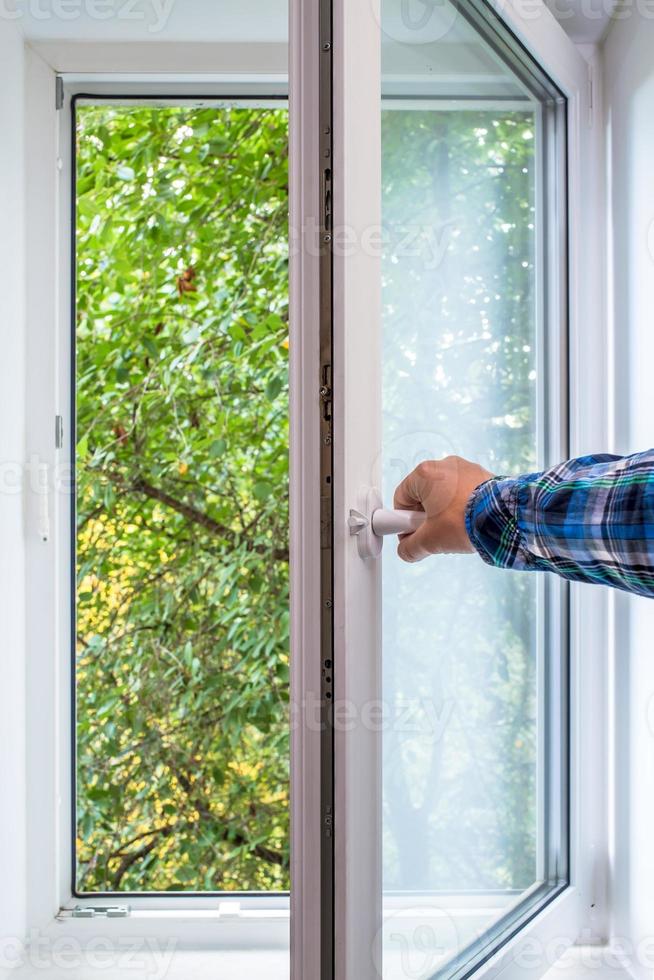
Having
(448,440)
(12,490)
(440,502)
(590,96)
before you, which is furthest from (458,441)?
(12,490)

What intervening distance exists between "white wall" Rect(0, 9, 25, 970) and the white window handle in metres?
0.67

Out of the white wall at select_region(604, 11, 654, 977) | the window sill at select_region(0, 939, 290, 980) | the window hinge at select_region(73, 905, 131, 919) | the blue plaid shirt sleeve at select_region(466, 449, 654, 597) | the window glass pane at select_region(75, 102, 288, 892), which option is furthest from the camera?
the window glass pane at select_region(75, 102, 288, 892)

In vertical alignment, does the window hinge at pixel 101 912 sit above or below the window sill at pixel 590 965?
below

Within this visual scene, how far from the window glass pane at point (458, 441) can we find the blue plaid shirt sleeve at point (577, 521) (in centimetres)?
13

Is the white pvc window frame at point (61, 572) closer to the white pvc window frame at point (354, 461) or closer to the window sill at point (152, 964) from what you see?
the window sill at point (152, 964)

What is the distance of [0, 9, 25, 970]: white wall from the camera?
109cm

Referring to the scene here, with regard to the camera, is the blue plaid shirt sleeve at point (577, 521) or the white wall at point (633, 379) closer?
the blue plaid shirt sleeve at point (577, 521)

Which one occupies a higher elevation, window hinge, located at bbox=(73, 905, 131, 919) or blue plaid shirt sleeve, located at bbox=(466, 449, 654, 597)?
blue plaid shirt sleeve, located at bbox=(466, 449, 654, 597)

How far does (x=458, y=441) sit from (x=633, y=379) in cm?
29

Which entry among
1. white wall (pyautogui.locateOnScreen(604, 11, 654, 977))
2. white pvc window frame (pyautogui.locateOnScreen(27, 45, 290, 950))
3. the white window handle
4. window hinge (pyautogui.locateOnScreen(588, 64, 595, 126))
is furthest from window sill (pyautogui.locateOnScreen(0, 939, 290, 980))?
window hinge (pyautogui.locateOnScreen(588, 64, 595, 126))

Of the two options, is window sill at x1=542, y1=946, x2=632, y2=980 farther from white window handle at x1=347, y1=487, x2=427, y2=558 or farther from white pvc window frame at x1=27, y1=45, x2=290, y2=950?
white window handle at x1=347, y1=487, x2=427, y2=558

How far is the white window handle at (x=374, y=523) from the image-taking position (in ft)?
2.12

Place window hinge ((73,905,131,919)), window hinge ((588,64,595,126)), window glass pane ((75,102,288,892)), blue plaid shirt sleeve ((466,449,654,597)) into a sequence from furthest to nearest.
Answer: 1. window glass pane ((75,102,288,892))
2. window hinge ((73,905,131,919))
3. window hinge ((588,64,595,126))
4. blue plaid shirt sleeve ((466,449,654,597))

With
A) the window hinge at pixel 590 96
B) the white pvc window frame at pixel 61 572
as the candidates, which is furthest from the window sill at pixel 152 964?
the window hinge at pixel 590 96
